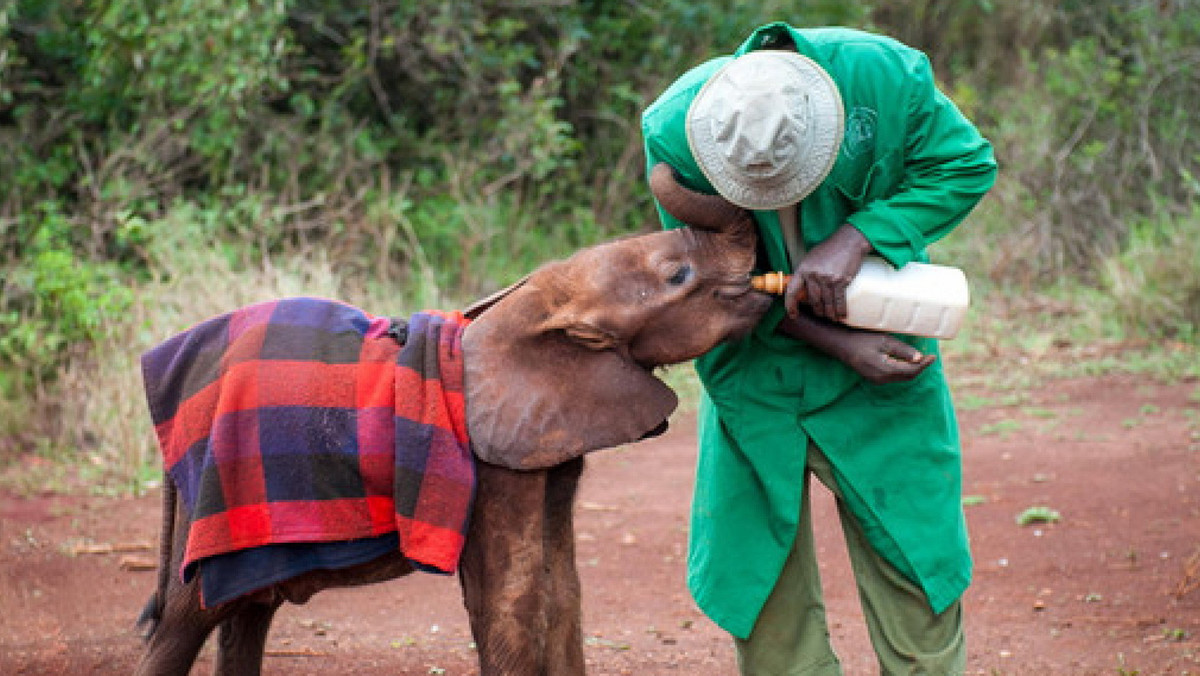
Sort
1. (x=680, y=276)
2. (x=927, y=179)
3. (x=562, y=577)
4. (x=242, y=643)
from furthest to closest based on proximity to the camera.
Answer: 1. (x=242, y=643)
2. (x=562, y=577)
3. (x=680, y=276)
4. (x=927, y=179)

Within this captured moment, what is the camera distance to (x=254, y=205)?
9234 mm

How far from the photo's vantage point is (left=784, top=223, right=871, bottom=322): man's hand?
338 cm

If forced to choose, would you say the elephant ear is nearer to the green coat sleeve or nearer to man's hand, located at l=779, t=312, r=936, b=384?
man's hand, located at l=779, t=312, r=936, b=384

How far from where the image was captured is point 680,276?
362 cm

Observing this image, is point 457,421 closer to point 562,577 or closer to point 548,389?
point 548,389

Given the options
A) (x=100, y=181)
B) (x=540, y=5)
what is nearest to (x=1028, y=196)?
(x=540, y=5)

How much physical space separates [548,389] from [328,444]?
0.57 m

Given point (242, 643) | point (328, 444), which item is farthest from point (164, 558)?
point (328, 444)

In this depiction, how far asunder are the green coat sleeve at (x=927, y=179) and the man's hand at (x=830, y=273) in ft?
0.13

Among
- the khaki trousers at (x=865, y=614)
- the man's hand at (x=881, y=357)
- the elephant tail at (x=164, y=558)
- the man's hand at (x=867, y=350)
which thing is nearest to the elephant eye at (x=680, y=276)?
the man's hand at (x=867, y=350)

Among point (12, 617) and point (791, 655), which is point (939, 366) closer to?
point (791, 655)

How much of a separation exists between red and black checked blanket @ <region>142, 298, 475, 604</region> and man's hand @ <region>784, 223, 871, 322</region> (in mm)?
892

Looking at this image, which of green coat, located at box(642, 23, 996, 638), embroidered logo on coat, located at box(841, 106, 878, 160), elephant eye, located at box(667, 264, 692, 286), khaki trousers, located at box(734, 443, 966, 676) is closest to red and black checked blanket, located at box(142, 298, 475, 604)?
elephant eye, located at box(667, 264, 692, 286)

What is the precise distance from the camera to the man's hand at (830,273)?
3.38 meters
